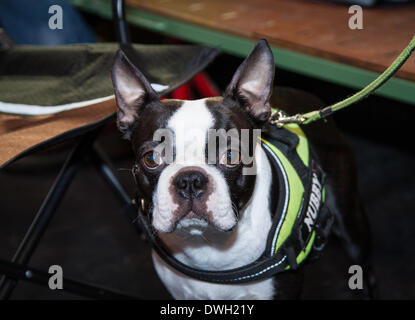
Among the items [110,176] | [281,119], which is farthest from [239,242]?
[110,176]

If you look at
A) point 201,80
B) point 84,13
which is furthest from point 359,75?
point 84,13

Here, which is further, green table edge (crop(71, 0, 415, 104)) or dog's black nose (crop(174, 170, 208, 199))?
green table edge (crop(71, 0, 415, 104))

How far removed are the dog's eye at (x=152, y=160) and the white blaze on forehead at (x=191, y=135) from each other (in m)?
0.05

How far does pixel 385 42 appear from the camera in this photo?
5.62ft

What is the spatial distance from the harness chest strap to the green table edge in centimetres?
25

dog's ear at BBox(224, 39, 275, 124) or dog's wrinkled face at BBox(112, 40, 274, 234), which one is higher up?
dog's ear at BBox(224, 39, 275, 124)

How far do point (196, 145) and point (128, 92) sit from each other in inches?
11.1

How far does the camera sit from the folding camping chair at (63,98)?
4.84ft

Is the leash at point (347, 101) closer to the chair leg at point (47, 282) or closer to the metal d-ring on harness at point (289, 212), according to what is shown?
the metal d-ring on harness at point (289, 212)

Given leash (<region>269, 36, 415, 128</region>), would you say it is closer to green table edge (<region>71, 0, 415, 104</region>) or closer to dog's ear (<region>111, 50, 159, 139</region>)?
green table edge (<region>71, 0, 415, 104</region>)

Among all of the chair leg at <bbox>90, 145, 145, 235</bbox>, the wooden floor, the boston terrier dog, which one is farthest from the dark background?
the wooden floor

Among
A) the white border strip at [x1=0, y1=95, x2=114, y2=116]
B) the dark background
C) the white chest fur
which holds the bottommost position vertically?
the dark background

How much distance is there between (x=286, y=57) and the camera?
181 centimetres

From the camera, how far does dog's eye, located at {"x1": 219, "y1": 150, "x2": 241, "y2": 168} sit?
1.33 m
